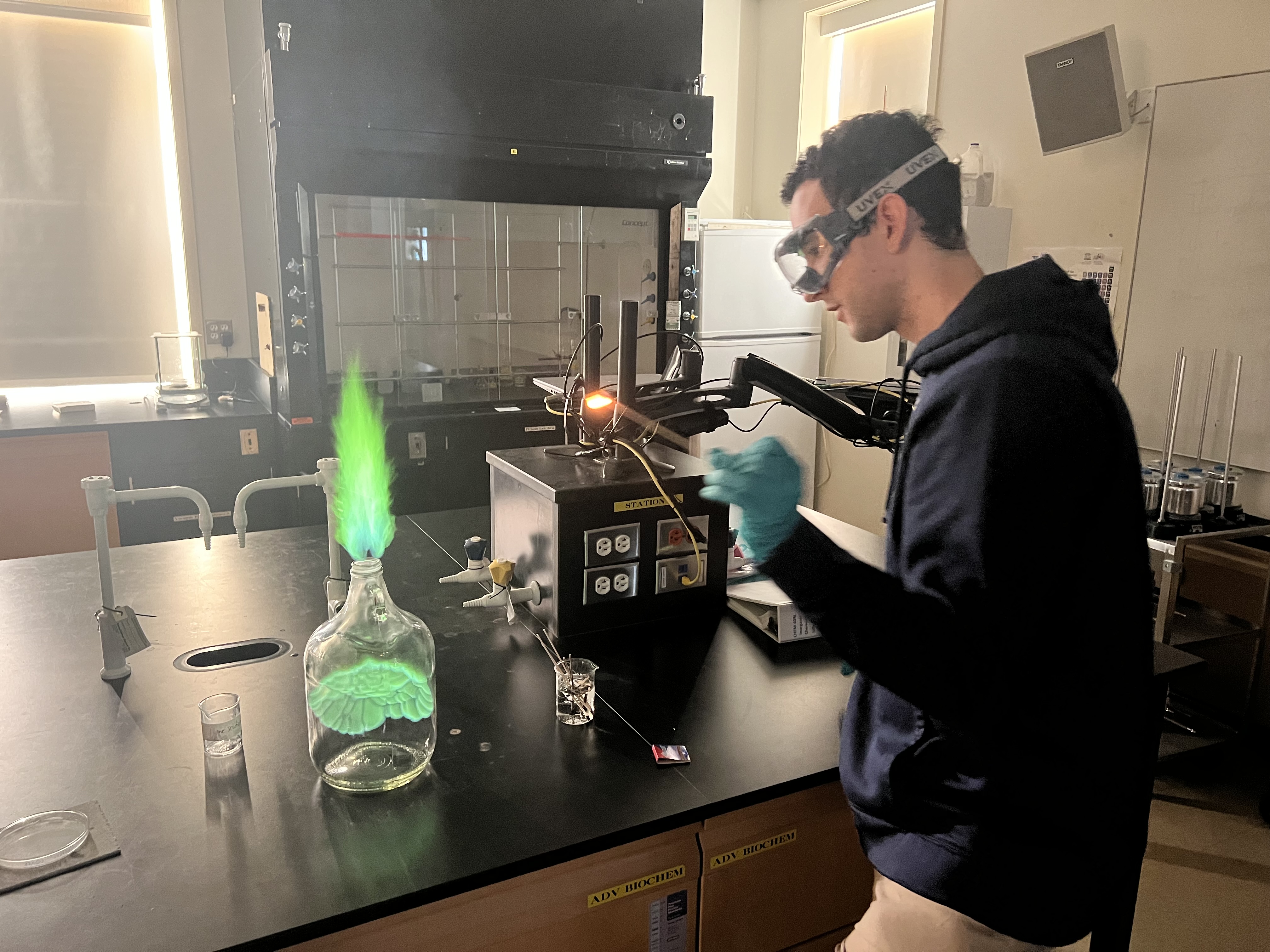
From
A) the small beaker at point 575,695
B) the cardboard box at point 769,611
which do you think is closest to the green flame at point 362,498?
the small beaker at point 575,695

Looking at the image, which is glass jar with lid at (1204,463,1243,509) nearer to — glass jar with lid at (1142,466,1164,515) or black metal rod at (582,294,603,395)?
glass jar with lid at (1142,466,1164,515)

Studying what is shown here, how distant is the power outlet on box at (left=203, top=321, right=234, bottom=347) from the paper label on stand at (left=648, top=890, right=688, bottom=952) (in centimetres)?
339

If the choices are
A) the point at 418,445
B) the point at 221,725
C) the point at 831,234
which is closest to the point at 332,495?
the point at 221,725

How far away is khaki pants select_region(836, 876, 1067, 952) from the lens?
108 centimetres

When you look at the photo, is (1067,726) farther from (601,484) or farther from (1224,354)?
(1224,354)

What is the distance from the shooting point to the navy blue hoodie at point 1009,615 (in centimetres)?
91

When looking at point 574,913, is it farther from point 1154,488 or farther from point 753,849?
point 1154,488

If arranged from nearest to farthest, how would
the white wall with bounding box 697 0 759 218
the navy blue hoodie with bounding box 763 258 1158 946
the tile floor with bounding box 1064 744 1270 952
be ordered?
the navy blue hoodie with bounding box 763 258 1158 946 → the tile floor with bounding box 1064 744 1270 952 → the white wall with bounding box 697 0 759 218

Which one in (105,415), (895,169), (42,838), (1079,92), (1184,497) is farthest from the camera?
(105,415)

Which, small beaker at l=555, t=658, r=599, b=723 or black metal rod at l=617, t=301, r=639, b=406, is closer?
small beaker at l=555, t=658, r=599, b=723

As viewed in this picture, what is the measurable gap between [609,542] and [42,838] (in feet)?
2.98

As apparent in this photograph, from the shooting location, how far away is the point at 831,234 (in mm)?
1228

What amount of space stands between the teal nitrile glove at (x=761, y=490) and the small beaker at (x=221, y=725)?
71 centimetres

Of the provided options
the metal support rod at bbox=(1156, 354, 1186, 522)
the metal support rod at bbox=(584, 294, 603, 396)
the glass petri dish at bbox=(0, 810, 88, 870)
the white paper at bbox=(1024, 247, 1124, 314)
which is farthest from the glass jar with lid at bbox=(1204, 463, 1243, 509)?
the glass petri dish at bbox=(0, 810, 88, 870)
